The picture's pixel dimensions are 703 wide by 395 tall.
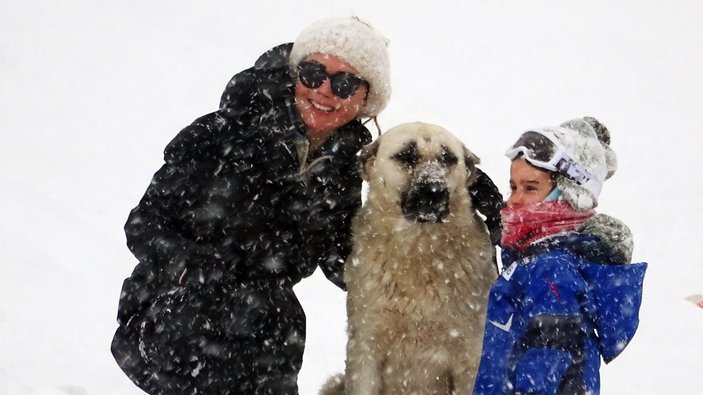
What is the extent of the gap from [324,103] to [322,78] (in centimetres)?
11

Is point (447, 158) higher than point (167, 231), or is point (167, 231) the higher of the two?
point (447, 158)

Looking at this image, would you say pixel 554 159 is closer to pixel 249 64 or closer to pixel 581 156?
pixel 581 156

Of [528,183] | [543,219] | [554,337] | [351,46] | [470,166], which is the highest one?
[351,46]

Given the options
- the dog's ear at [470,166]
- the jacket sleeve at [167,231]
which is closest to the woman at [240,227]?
the jacket sleeve at [167,231]

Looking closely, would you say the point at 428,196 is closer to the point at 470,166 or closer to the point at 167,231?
the point at 470,166

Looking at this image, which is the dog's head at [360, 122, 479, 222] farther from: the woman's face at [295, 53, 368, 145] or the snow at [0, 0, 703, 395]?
the snow at [0, 0, 703, 395]

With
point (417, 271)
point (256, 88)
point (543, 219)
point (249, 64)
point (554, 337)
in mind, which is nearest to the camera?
point (554, 337)

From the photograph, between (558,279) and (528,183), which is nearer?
(558,279)

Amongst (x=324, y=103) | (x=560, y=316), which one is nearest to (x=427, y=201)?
(x=324, y=103)

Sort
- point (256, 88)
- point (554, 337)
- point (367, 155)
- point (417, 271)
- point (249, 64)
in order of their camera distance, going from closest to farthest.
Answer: point (554, 337)
point (256, 88)
point (417, 271)
point (367, 155)
point (249, 64)

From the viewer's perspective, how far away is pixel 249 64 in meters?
11.3

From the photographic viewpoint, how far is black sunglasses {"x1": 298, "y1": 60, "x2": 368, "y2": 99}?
9.63 feet

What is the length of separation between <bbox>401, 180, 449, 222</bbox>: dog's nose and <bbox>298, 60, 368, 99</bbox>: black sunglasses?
54cm

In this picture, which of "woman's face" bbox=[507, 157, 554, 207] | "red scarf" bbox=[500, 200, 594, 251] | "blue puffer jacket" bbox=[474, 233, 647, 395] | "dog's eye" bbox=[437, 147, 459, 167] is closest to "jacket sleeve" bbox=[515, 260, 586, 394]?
"blue puffer jacket" bbox=[474, 233, 647, 395]
